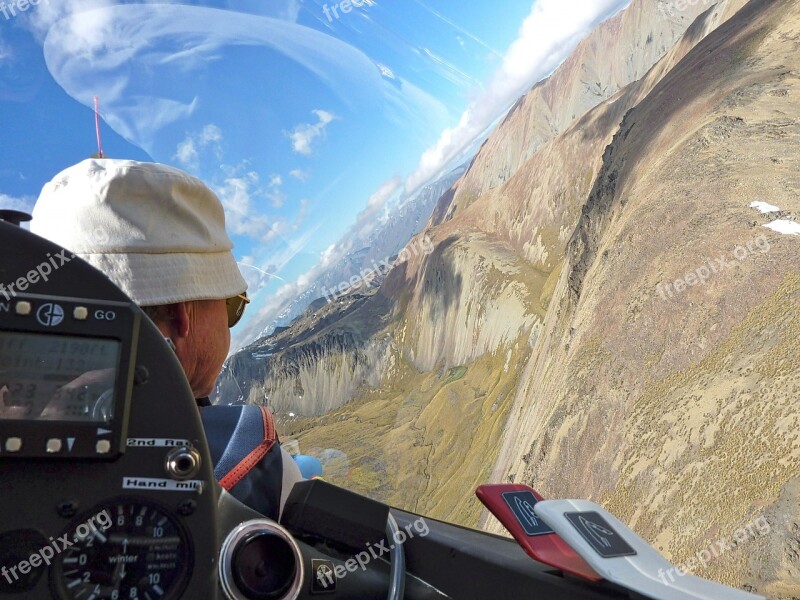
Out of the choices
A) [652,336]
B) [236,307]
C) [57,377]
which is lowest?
[57,377]

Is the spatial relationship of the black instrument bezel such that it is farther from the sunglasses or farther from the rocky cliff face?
the rocky cliff face

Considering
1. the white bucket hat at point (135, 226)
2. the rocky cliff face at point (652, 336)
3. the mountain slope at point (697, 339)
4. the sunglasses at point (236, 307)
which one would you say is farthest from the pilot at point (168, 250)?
the mountain slope at point (697, 339)

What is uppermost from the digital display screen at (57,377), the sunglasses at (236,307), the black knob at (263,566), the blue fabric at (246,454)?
the sunglasses at (236,307)

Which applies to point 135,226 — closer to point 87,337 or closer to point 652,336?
point 87,337

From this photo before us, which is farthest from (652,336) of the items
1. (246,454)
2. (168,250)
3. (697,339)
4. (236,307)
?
(168,250)

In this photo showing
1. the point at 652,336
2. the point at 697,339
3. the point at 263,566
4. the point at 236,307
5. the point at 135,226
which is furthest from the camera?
the point at 652,336

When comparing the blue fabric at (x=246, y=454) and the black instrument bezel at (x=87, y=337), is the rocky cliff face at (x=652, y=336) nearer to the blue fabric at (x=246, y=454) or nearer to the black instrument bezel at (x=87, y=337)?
the blue fabric at (x=246, y=454)

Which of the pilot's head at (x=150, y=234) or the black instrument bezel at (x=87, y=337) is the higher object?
the pilot's head at (x=150, y=234)

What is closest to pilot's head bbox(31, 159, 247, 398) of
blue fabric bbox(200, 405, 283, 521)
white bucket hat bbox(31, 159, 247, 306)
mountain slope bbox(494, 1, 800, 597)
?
white bucket hat bbox(31, 159, 247, 306)

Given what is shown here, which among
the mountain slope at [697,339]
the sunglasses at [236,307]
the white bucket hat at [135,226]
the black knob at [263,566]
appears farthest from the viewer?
the mountain slope at [697,339]
